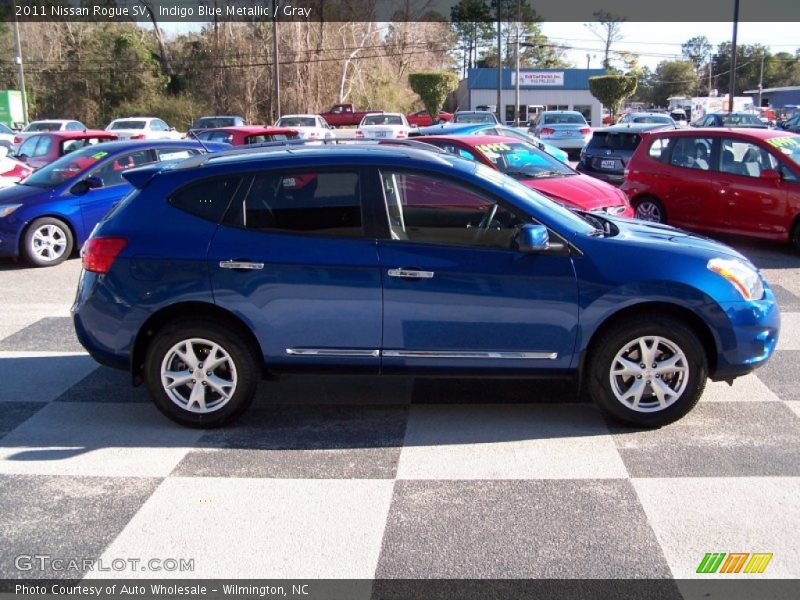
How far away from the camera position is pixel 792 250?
1132 cm

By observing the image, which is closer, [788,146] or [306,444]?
[306,444]

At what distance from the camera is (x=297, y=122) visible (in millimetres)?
34469

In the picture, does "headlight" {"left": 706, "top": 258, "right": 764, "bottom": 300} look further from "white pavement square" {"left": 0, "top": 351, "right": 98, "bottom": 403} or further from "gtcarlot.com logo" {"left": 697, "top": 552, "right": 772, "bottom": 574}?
"white pavement square" {"left": 0, "top": 351, "right": 98, "bottom": 403}

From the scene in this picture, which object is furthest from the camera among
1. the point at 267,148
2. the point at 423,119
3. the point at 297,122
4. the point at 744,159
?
the point at 423,119

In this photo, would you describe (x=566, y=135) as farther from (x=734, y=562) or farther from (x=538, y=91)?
(x=538, y=91)

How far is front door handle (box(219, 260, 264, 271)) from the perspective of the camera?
16.8 feet

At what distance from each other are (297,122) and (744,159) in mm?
25474

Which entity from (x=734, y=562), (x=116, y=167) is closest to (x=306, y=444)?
(x=734, y=562)

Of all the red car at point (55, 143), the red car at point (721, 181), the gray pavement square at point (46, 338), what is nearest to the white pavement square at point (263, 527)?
the gray pavement square at point (46, 338)

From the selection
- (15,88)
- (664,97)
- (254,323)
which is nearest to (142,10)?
(15,88)

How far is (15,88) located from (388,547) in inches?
2409

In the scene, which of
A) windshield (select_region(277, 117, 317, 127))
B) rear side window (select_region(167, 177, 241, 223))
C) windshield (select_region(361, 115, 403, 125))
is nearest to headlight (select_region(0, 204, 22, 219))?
rear side window (select_region(167, 177, 241, 223))

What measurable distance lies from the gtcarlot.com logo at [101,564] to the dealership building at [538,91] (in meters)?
66.5

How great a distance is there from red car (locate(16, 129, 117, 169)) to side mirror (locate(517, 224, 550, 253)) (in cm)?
1259
